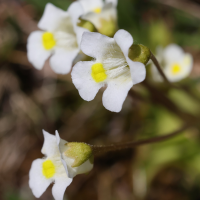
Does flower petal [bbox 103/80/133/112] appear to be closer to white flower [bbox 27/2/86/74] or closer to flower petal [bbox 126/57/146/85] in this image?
flower petal [bbox 126/57/146/85]

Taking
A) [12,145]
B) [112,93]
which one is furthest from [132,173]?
[112,93]

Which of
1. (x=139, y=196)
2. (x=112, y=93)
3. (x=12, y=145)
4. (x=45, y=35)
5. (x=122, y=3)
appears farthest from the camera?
(x=12, y=145)

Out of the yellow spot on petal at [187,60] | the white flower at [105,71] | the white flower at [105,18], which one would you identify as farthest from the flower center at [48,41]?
the yellow spot on petal at [187,60]

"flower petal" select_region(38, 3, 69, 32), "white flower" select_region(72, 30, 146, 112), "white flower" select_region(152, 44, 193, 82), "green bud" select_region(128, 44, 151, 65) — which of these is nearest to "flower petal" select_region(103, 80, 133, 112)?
"white flower" select_region(72, 30, 146, 112)

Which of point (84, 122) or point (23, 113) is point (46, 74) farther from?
point (84, 122)

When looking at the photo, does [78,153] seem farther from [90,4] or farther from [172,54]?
[172,54]
